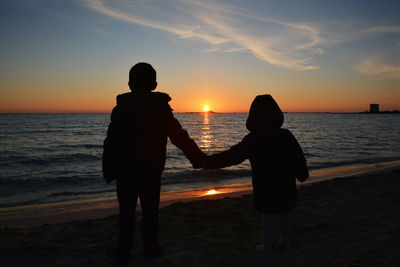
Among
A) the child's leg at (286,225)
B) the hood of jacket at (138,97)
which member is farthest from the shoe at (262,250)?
the hood of jacket at (138,97)

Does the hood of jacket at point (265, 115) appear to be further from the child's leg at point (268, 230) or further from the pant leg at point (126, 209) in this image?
the pant leg at point (126, 209)

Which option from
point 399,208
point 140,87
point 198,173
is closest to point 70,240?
point 140,87

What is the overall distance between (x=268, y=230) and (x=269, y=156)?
89 cm

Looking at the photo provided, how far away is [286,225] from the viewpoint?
3.21m

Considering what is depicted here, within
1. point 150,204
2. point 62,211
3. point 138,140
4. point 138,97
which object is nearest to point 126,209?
point 150,204

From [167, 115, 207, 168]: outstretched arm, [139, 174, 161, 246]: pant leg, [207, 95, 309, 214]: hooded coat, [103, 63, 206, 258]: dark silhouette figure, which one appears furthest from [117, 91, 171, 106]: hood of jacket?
[207, 95, 309, 214]: hooded coat

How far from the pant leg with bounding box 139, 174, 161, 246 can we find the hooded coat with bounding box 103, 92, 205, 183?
148 mm

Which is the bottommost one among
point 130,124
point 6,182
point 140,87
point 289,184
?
point 6,182

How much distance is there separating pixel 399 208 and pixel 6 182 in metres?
13.1

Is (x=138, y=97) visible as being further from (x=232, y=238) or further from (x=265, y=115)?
(x=232, y=238)

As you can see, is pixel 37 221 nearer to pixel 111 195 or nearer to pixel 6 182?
pixel 111 195

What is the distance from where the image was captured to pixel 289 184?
301cm

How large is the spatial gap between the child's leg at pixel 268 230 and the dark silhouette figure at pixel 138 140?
1.28 meters

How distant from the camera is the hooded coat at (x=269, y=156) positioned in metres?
2.92
